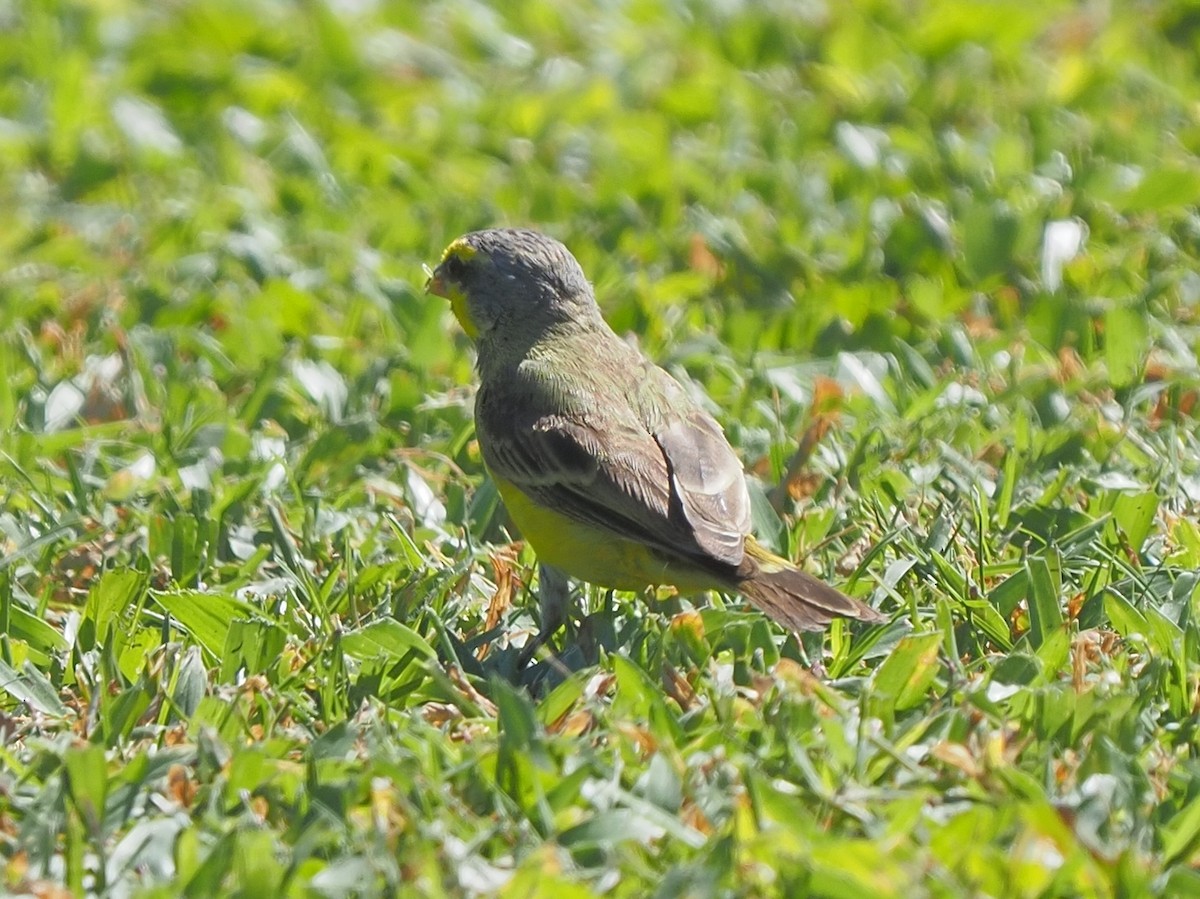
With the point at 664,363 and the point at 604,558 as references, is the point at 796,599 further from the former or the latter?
the point at 664,363

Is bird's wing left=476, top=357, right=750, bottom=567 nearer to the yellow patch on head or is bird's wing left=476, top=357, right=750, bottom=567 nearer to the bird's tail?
the bird's tail

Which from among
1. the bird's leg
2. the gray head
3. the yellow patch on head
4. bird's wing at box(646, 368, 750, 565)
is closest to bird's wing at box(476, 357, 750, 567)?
bird's wing at box(646, 368, 750, 565)

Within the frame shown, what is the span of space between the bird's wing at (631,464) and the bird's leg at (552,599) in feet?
0.57

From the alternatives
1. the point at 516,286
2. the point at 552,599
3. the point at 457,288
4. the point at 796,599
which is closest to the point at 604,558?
the point at 552,599

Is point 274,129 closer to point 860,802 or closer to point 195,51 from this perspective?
point 195,51

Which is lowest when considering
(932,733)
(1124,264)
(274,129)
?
(274,129)

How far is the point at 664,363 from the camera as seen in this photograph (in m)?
5.79

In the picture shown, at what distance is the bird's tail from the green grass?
115 millimetres

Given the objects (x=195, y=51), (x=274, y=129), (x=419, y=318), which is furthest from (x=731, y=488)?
(x=195, y=51)

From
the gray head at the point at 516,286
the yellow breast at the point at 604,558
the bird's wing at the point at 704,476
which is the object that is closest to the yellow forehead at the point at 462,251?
the gray head at the point at 516,286

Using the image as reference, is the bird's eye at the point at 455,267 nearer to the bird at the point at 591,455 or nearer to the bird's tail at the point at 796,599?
the bird at the point at 591,455

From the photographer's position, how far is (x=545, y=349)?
4855mm

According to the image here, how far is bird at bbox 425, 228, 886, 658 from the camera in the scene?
4078 mm

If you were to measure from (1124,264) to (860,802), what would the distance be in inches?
135
